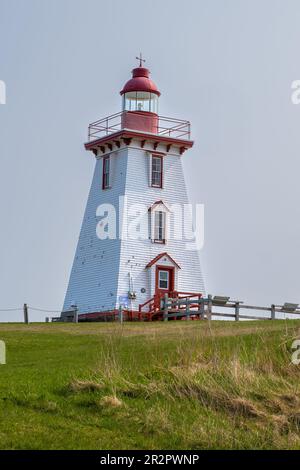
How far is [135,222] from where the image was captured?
136 ft

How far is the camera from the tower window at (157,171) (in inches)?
1683

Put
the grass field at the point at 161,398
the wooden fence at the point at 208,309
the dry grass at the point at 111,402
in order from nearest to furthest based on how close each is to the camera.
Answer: the grass field at the point at 161,398 → the dry grass at the point at 111,402 → the wooden fence at the point at 208,309

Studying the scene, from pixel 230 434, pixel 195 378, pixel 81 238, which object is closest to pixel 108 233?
pixel 81 238

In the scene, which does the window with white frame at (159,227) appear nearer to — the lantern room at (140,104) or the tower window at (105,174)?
the tower window at (105,174)

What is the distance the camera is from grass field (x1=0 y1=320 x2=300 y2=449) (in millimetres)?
13914

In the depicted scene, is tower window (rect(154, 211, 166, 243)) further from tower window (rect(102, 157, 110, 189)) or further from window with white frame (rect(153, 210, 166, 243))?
tower window (rect(102, 157, 110, 189))

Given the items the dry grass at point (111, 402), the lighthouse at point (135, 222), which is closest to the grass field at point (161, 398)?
the dry grass at point (111, 402)

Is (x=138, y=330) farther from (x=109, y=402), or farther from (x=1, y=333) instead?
(x=109, y=402)

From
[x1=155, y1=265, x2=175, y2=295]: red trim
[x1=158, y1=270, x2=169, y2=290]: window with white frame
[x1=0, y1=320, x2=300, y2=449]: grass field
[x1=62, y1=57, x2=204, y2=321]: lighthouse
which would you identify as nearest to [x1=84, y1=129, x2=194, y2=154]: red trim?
[x1=62, y1=57, x2=204, y2=321]: lighthouse

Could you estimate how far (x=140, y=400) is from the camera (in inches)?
628

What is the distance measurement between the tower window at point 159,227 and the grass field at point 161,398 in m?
20.8

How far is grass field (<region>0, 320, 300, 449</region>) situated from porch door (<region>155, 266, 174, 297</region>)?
2004cm

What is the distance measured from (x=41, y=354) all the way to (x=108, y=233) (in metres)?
19.0
